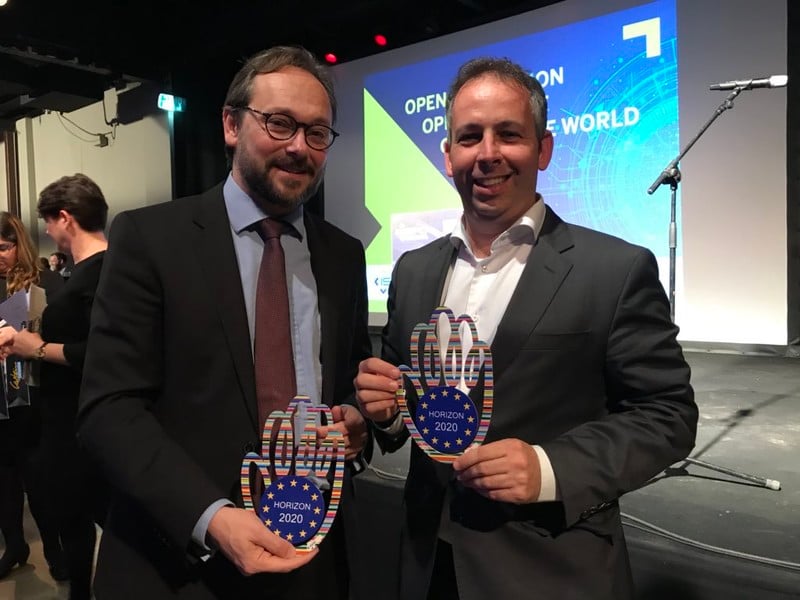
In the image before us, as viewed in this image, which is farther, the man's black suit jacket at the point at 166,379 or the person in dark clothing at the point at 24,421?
the person in dark clothing at the point at 24,421

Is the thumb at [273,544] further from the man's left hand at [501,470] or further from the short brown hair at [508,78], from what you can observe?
the short brown hair at [508,78]

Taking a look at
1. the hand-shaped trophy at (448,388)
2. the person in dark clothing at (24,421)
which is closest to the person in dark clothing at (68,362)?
the person in dark clothing at (24,421)

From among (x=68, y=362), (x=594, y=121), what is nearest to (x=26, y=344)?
(x=68, y=362)

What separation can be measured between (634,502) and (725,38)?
3.35 meters

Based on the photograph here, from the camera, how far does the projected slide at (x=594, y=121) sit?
4.12 meters

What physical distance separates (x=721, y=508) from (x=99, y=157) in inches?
322

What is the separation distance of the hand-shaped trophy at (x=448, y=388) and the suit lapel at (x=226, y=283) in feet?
0.86

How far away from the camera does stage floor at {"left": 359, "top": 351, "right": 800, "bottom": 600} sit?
5.29ft

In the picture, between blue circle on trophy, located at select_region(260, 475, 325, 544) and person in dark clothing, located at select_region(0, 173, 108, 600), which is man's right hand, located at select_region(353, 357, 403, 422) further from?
person in dark clothing, located at select_region(0, 173, 108, 600)

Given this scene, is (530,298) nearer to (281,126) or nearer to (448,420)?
(448,420)

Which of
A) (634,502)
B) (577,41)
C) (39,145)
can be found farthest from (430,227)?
(39,145)

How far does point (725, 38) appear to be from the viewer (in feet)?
13.3

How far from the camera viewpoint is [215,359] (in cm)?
104

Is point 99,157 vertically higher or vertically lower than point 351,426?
higher
